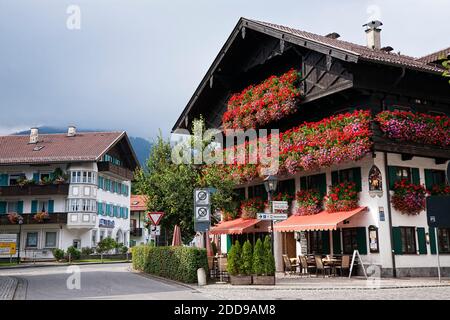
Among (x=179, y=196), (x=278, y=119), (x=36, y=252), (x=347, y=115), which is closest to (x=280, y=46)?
(x=278, y=119)

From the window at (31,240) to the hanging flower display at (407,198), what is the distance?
136 feet

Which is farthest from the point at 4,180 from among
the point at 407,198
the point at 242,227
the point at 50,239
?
the point at 407,198

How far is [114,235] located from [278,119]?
38510mm

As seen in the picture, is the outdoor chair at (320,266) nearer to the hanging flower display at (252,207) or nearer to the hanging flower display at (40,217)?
the hanging flower display at (252,207)

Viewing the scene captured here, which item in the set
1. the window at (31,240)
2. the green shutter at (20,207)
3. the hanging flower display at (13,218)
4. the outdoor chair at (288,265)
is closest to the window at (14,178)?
the green shutter at (20,207)

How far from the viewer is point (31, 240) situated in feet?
177

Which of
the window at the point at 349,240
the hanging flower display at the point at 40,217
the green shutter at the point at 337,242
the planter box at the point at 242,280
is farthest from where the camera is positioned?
the hanging flower display at the point at 40,217

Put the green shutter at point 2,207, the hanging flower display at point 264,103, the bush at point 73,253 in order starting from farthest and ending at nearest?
the green shutter at point 2,207, the bush at point 73,253, the hanging flower display at point 264,103

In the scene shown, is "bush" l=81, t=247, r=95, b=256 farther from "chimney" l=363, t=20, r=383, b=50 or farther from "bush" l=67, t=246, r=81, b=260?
"chimney" l=363, t=20, r=383, b=50

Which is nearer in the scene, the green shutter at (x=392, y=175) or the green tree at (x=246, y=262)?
the green tree at (x=246, y=262)

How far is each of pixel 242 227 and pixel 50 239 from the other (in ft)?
108

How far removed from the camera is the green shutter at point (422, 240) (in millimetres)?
22062

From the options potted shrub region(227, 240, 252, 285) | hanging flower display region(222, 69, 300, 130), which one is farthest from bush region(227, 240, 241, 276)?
hanging flower display region(222, 69, 300, 130)

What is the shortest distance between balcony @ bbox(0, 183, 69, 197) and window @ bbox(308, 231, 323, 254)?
33590 millimetres
